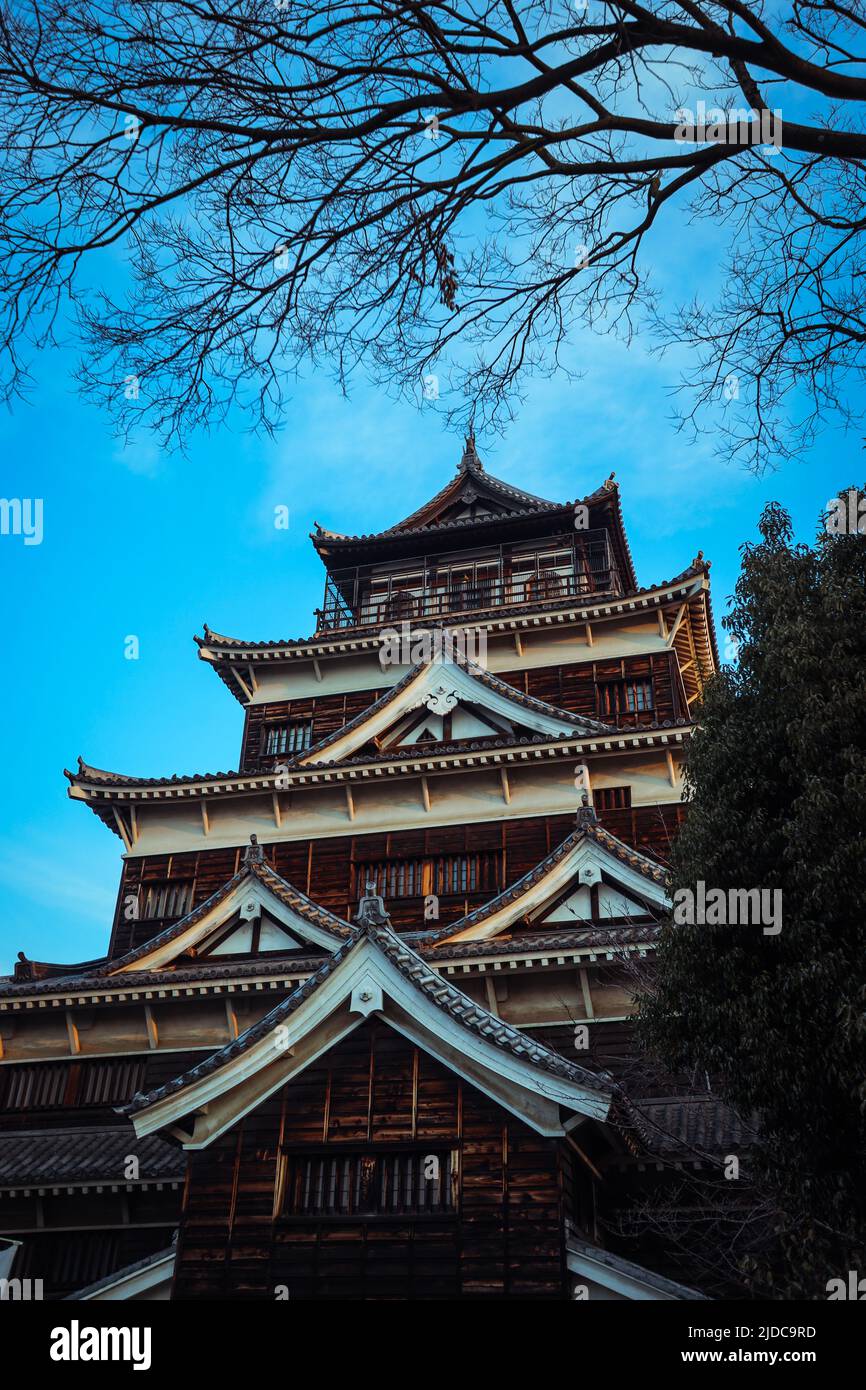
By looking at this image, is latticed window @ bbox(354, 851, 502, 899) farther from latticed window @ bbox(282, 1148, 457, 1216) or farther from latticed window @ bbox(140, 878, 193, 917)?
latticed window @ bbox(282, 1148, 457, 1216)

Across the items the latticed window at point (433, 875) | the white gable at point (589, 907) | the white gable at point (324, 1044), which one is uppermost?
the latticed window at point (433, 875)

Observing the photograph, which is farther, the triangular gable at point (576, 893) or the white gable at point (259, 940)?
the white gable at point (259, 940)

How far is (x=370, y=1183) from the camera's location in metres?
12.1

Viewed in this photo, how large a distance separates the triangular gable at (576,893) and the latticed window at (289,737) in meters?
9.75

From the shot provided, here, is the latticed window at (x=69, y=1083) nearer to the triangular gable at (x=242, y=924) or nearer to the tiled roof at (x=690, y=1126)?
the triangular gable at (x=242, y=924)

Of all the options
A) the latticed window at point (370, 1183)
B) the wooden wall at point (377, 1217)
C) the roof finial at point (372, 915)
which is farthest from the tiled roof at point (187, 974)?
the latticed window at point (370, 1183)

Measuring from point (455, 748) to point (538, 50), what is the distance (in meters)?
16.8

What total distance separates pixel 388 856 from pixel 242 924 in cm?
352

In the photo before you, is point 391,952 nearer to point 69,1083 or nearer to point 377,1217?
point 377,1217

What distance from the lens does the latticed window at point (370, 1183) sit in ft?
38.8

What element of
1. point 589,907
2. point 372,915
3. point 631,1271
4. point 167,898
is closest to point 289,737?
point 167,898
